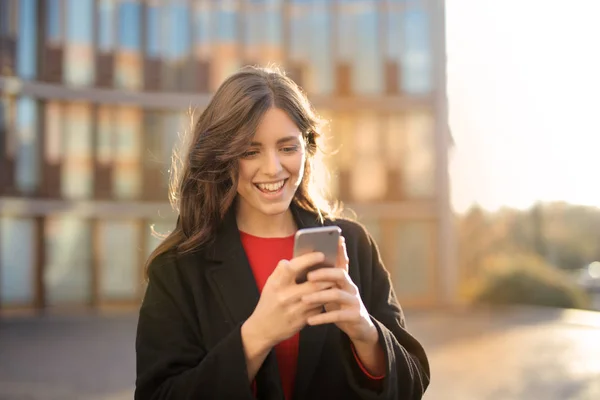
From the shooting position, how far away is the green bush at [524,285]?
2141 centimetres

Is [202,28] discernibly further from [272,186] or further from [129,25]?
[272,186]

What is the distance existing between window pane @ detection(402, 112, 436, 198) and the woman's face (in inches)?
834

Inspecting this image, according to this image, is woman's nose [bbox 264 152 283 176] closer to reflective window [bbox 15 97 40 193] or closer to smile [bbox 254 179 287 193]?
smile [bbox 254 179 287 193]

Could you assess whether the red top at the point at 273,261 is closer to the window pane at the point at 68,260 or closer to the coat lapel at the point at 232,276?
the coat lapel at the point at 232,276

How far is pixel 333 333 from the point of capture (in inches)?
97.3

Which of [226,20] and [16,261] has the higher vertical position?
[226,20]

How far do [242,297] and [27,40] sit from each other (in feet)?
65.2

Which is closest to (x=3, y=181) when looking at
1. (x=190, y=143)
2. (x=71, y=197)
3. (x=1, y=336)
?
(x=71, y=197)

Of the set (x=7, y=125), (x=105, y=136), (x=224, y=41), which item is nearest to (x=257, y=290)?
(x=7, y=125)

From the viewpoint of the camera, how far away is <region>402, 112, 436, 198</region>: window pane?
2339cm

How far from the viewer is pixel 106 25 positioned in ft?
72.8

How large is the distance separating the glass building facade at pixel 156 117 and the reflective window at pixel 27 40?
0.11ft

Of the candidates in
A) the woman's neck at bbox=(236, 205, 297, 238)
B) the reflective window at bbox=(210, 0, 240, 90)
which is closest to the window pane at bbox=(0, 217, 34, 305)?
the reflective window at bbox=(210, 0, 240, 90)

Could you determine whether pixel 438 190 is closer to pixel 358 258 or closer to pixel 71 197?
pixel 71 197
